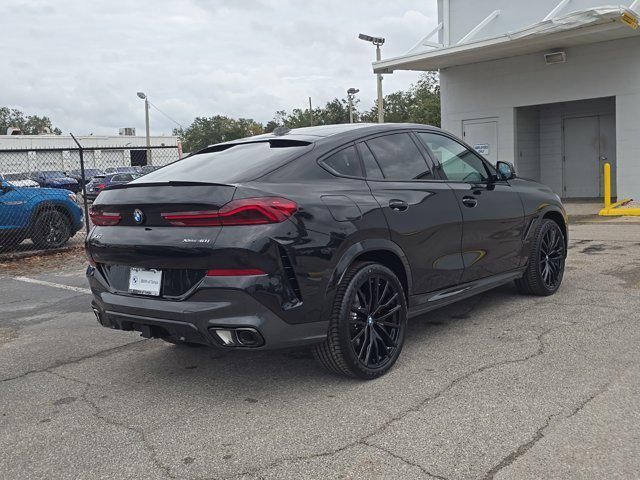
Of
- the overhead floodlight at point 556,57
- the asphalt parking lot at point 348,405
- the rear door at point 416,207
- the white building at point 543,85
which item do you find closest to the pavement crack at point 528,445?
the asphalt parking lot at point 348,405

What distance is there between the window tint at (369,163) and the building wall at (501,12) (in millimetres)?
13127

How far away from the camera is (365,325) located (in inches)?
162

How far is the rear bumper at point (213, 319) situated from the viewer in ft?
11.8

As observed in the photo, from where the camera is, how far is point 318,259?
149 inches

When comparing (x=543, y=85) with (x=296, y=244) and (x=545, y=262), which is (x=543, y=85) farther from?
(x=296, y=244)

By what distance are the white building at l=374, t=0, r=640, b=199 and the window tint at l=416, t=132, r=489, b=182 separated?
9.40 meters

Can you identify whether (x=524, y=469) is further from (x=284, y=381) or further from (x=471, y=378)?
(x=284, y=381)

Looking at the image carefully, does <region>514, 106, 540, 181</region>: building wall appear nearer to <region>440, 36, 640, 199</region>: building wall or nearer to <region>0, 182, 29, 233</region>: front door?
<region>440, 36, 640, 199</region>: building wall

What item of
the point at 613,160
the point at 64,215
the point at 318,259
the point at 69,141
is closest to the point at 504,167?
the point at 318,259

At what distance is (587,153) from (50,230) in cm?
1396

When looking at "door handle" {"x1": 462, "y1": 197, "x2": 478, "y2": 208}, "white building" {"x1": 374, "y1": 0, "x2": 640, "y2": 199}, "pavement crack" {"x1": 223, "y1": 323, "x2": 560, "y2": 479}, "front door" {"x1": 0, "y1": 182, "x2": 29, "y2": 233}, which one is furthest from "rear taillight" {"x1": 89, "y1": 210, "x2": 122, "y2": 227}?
"white building" {"x1": 374, "y1": 0, "x2": 640, "y2": 199}

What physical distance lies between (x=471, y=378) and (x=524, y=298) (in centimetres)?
238

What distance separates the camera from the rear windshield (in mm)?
3941

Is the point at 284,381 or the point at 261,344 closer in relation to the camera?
the point at 261,344
